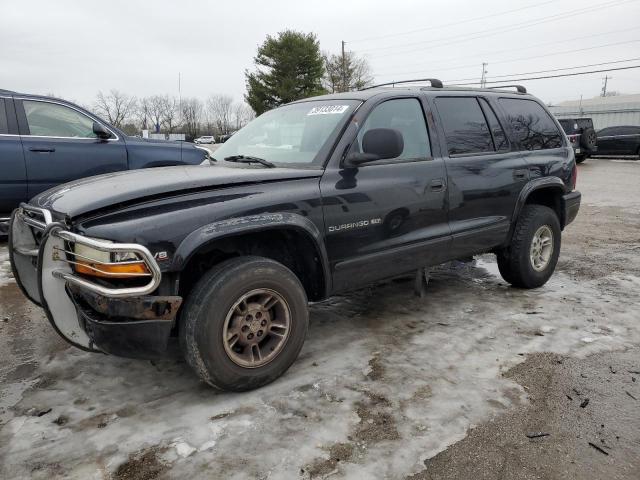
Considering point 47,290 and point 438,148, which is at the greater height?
point 438,148

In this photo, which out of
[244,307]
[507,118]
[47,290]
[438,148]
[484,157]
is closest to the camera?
[47,290]

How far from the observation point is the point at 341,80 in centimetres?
5212

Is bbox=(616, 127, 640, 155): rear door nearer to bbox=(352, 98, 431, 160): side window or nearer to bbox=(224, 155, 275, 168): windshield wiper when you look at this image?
bbox=(352, 98, 431, 160): side window

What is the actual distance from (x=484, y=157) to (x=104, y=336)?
3127 millimetres

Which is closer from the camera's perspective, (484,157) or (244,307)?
(244,307)

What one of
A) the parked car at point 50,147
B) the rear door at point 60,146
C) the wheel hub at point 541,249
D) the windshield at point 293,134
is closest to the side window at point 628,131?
the wheel hub at point 541,249

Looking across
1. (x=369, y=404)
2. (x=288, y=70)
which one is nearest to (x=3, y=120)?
(x=369, y=404)

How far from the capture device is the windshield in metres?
3.34

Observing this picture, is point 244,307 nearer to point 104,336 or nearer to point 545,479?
point 104,336

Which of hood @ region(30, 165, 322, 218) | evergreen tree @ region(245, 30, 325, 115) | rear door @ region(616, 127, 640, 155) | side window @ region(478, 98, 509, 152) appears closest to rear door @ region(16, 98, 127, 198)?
hood @ region(30, 165, 322, 218)

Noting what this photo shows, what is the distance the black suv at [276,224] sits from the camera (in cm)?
248

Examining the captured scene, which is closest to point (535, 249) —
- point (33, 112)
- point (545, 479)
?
point (545, 479)

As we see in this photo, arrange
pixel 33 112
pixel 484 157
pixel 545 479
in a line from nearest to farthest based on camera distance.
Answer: pixel 545 479, pixel 484 157, pixel 33 112

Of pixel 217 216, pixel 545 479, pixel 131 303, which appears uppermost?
pixel 217 216
